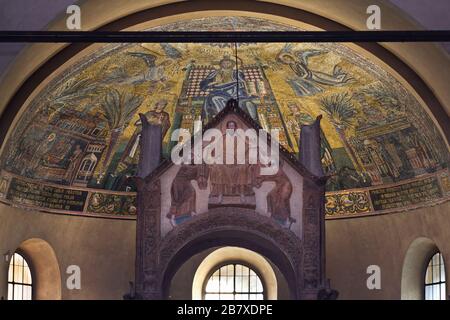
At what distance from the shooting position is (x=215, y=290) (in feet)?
83.8

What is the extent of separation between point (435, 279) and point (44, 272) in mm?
7788

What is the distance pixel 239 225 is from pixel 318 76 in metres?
3.56

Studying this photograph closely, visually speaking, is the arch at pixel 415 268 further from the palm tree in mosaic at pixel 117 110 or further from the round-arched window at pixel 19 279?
the round-arched window at pixel 19 279

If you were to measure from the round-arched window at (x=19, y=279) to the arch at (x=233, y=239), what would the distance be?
4347 millimetres

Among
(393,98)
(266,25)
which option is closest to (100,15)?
(266,25)

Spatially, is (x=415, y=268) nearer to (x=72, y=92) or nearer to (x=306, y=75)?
(x=306, y=75)

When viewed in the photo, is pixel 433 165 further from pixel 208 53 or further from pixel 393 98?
pixel 208 53

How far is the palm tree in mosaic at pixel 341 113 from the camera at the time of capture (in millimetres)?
21328

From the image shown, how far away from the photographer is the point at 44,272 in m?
22.3

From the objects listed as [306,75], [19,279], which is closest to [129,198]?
[19,279]

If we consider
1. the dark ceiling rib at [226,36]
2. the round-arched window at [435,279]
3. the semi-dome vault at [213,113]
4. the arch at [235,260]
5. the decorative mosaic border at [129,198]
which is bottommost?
the round-arched window at [435,279]

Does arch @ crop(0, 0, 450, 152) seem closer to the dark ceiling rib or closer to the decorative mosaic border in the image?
the decorative mosaic border

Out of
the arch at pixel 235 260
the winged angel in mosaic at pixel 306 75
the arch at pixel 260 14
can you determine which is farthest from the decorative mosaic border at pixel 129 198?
the arch at pixel 235 260

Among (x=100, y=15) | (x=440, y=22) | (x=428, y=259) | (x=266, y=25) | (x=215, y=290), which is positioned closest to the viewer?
(x=440, y=22)
